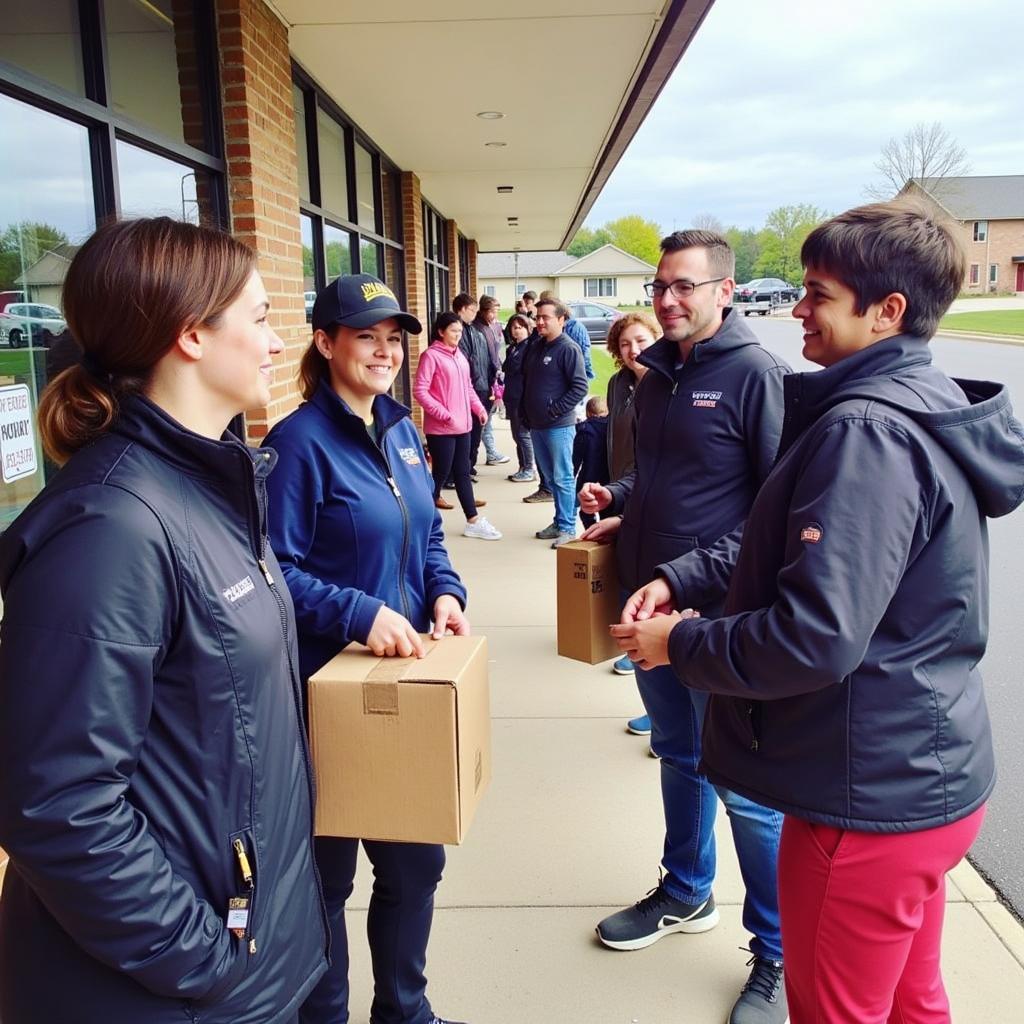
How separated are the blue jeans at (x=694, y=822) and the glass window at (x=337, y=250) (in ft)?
17.2

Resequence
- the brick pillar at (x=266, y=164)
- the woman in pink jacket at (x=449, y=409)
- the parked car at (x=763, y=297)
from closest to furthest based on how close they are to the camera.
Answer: the brick pillar at (x=266, y=164) → the woman in pink jacket at (x=449, y=409) → the parked car at (x=763, y=297)

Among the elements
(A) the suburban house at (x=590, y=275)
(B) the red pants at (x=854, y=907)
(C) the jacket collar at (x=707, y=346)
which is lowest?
(B) the red pants at (x=854, y=907)

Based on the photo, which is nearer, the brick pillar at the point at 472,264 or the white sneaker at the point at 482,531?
the white sneaker at the point at 482,531

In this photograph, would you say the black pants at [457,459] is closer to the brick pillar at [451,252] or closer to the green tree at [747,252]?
the brick pillar at [451,252]

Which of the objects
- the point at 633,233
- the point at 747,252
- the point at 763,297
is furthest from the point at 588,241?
the point at 763,297

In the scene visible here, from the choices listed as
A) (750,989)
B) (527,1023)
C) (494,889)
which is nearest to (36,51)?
(494,889)

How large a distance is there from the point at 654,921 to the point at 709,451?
1.43m

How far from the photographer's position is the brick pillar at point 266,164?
4.67 metres

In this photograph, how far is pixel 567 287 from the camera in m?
70.4

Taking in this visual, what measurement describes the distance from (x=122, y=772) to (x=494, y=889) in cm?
217

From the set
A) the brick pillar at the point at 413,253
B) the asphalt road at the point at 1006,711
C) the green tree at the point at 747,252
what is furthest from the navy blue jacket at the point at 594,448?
the green tree at the point at 747,252

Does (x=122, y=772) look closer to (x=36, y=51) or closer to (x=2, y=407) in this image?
(x=2, y=407)

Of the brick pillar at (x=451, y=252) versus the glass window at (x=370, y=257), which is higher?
the brick pillar at (x=451, y=252)

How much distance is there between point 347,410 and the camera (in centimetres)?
218
